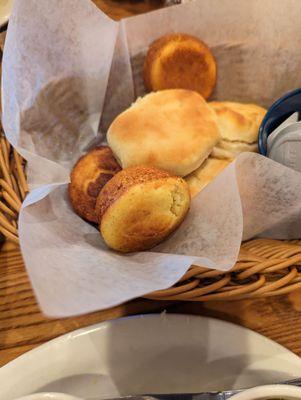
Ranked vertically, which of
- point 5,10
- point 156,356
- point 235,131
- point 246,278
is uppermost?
point 5,10

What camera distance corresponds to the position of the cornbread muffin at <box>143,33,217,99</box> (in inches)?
34.6

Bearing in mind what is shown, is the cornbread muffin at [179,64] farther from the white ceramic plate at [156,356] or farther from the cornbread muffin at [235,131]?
the white ceramic plate at [156,356]

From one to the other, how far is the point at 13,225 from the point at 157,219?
0.74 ft

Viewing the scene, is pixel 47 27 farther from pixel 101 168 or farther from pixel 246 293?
pixel 246 293

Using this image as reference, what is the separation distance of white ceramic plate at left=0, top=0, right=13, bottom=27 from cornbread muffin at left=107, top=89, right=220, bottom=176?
0.45 metres

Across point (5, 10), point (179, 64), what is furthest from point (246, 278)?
point (5, 10)

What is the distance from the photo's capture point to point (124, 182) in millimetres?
644

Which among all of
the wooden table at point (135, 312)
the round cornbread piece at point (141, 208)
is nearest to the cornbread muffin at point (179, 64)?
the round cornbread piece at point (141, 208)

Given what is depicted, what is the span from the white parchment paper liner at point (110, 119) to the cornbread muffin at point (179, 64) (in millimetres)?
45

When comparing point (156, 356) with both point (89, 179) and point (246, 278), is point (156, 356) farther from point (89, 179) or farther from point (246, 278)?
point (89, 179)

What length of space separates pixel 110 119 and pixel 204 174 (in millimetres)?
280

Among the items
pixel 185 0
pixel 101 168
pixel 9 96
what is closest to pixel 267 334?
pixel 101 168

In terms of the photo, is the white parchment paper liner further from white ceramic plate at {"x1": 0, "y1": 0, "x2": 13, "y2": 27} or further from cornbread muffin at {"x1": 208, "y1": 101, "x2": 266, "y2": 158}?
white ceramic plate at {"x1": 0, "y1": 0, "x2": 13, "y2": 27}

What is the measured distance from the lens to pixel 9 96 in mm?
751
